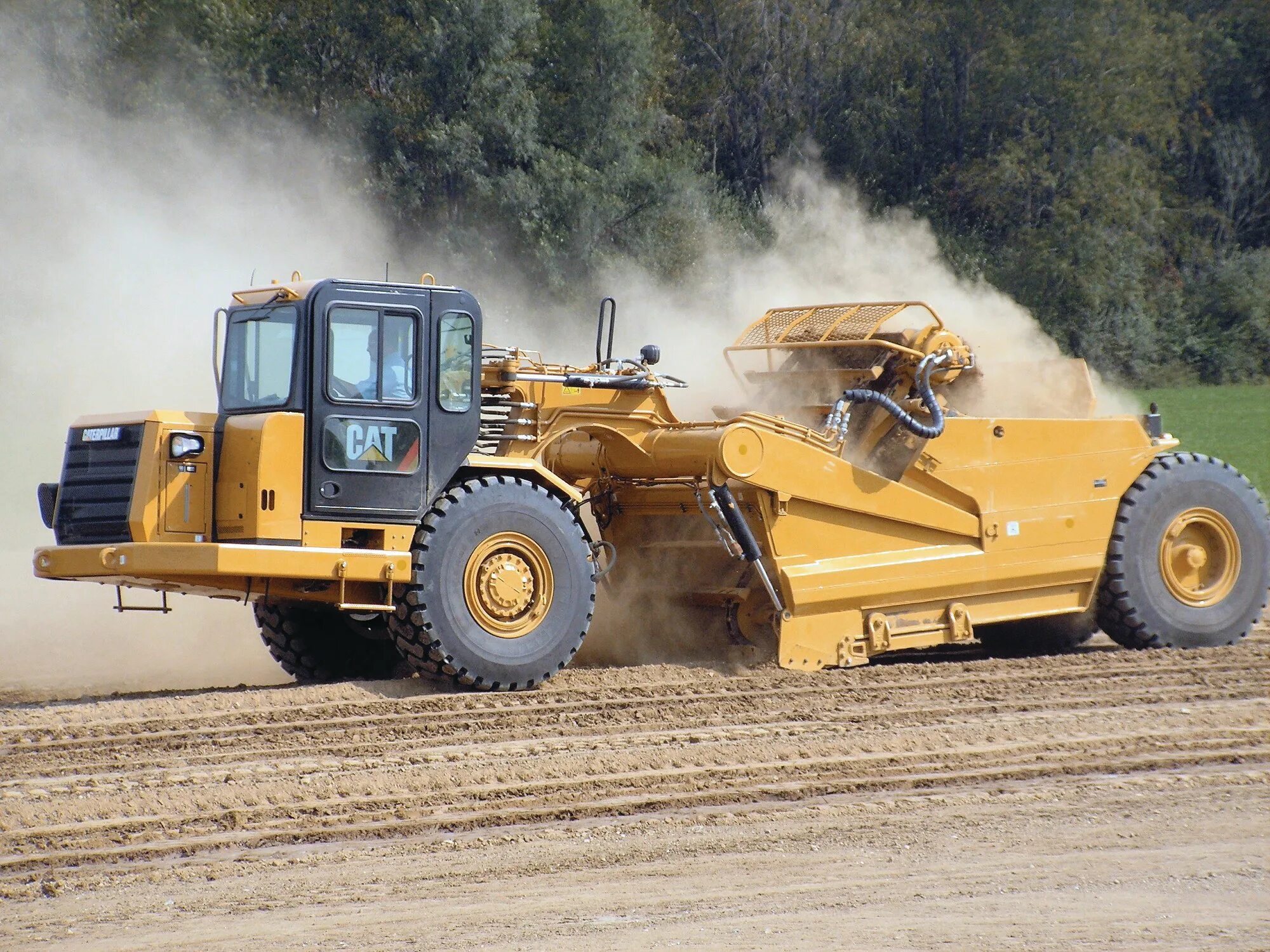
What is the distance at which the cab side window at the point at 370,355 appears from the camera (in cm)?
924

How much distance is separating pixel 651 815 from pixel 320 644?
13.3 ft

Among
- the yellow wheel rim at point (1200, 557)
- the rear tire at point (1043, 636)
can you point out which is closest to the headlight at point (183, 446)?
the rear tire at point (1043, 636)

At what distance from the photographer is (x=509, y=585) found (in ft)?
31.1

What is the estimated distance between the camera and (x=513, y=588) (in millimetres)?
9500

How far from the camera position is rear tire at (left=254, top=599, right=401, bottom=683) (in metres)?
10.4

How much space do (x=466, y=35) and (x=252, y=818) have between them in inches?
948

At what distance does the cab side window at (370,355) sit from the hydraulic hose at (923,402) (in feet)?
9.46

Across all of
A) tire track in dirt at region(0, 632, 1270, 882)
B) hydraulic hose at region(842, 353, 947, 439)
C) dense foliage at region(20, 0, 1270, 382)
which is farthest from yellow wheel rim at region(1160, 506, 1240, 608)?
dense foliage at region(20, 0, 1270, 382)

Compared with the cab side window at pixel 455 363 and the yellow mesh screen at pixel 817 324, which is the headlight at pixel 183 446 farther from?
the yellow mesh screen at pixel 817 324

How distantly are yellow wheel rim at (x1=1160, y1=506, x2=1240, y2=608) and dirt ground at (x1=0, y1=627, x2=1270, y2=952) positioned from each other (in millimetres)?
1499

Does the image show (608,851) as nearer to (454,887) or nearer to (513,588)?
(454,887)

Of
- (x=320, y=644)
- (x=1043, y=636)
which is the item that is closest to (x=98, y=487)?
(x=320, y=644)

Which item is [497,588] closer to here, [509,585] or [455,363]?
[509,585]

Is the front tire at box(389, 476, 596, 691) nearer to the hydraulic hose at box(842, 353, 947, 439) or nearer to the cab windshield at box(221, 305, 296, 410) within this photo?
the cab windshield at box(221, 305, 296, 410)
